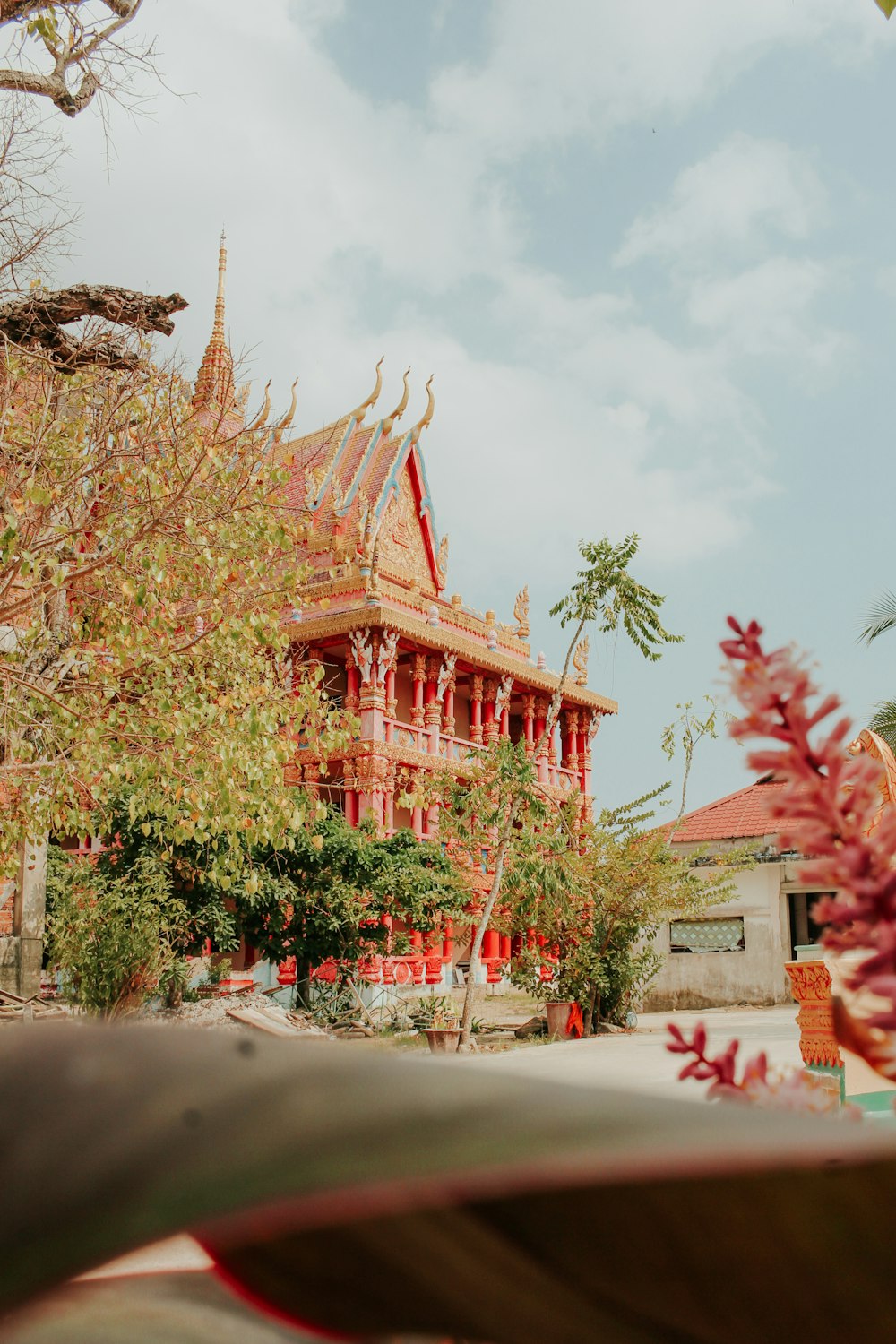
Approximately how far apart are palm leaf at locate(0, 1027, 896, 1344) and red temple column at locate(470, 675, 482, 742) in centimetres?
1552

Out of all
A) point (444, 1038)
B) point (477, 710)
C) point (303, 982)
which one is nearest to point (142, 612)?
point (444, 1038)

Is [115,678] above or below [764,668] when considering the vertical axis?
above

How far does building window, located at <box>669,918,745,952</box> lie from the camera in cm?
1486

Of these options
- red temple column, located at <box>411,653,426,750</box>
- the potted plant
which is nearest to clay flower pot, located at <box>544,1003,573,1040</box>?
the potted plant

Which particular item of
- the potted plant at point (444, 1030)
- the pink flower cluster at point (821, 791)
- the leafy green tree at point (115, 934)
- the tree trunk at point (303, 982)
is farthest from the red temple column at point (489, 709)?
the pink flower cluster at point (821, 791)

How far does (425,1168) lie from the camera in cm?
28

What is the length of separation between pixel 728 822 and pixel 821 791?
650 inches

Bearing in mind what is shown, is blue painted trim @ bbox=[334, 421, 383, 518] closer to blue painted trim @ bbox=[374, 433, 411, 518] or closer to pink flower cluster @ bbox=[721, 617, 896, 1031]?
blue painted trim @ bbox=[374, 433, 411, 518]

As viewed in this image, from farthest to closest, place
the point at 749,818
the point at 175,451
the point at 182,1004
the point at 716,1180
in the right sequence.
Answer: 1. the point at 749,818
2. the point at 182,1004
3. the point at 175,451
4. the point at 716,1180

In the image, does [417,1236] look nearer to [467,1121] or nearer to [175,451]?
[467,1121]

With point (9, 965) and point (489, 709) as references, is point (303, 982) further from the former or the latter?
point (489, 709)

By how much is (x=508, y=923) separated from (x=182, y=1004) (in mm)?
3526

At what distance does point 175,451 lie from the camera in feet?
18.3

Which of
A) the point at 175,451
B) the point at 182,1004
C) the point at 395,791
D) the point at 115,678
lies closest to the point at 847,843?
the point at 175,451
